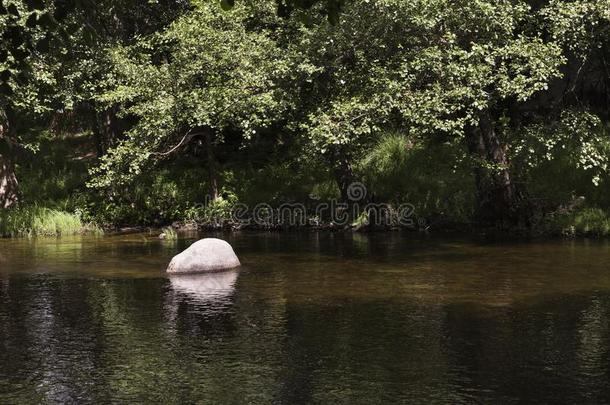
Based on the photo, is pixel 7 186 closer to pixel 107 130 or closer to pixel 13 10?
pixel 107 130

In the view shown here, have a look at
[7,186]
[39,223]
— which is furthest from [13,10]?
[7,186]

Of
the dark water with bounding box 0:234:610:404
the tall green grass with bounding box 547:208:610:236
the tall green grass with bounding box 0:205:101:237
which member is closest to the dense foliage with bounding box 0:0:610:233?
the tall green grass with bounding box 547:208:610:236

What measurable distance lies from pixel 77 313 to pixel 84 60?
17459mm

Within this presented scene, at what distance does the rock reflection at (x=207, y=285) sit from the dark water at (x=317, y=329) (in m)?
0.06

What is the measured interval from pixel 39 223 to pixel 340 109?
13.2m

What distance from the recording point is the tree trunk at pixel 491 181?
2456 cm

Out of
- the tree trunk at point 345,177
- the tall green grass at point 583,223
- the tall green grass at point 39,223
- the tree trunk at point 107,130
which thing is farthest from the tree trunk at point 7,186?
the tall green grass at point 583,223

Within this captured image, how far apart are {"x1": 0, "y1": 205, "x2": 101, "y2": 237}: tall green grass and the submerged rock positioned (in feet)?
38.2

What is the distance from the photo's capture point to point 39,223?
2861 centimetres

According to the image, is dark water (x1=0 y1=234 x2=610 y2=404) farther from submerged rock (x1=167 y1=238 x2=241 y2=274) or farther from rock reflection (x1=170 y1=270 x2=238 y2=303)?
submerged rock (x1=167 y1=238 x2=241 y2=274)

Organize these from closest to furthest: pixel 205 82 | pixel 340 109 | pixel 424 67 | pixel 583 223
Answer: pixel 424 67, pixel 340 109, pixel 583 223, pixel 205 82

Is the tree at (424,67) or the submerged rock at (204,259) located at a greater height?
the tree at (424,67)

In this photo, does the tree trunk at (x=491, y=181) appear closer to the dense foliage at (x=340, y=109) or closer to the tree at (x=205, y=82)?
the dense foliage at (x=340, y=109)

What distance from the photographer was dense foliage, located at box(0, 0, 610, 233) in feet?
70.7
